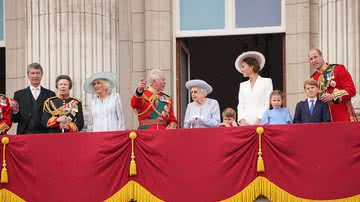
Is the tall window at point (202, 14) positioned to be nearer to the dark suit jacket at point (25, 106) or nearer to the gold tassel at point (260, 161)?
the dark suit jacket at point (25, 106)

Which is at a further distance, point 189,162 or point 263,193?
point 189,162

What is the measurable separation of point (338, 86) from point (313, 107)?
0.59 m

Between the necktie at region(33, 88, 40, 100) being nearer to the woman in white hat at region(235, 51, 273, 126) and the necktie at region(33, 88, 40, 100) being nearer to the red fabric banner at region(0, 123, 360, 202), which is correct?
the red fabric banner at region(0, 123, 360, 202)

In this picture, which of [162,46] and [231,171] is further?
[162,46]

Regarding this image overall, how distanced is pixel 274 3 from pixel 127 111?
10.3 feet

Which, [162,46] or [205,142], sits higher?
[162,46]

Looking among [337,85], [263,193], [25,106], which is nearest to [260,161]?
[263,193]

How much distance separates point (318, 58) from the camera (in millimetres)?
18875

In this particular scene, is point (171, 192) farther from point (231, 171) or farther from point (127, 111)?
point (127, 111)

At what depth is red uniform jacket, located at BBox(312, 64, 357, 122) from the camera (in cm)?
1903

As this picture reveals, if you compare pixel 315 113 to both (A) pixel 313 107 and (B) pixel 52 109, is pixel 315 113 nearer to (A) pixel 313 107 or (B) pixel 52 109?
(A) pixel 313 107

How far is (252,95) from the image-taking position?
1939 centimetres

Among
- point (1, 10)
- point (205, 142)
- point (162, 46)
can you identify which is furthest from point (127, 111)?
point (205, 142)

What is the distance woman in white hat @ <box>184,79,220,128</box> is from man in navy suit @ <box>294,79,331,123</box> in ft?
4.37
